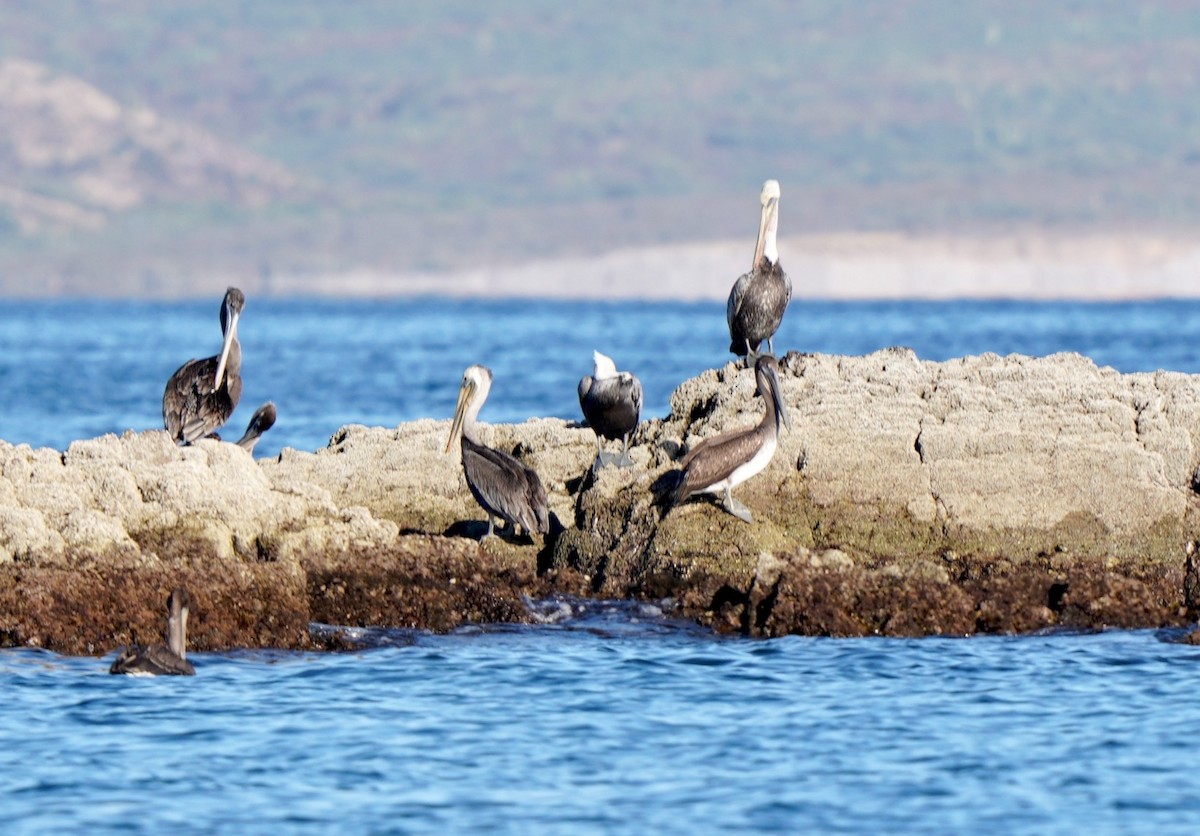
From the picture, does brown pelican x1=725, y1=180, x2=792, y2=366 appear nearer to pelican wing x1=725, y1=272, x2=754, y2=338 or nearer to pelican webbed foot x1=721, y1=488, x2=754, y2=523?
pelican wing x1=725, y1=272, x2=754, y2=338

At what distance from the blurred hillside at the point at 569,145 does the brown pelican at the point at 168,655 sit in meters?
125

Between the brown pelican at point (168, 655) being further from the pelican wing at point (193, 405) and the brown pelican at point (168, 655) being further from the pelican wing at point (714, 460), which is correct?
the pelican wing at point (193, 405)

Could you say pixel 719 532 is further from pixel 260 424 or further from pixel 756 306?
pixel 260 424

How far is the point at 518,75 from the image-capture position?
620 ft

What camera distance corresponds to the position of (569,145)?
168m

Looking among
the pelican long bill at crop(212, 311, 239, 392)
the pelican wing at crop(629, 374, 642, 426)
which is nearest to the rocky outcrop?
the pelican wing at crop(629, 374, 642, 426)

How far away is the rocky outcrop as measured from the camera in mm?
12648

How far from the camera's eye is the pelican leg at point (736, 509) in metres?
13.3

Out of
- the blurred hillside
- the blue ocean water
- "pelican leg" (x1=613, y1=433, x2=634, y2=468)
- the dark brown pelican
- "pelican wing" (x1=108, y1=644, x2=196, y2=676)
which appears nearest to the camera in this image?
the blue ocean water

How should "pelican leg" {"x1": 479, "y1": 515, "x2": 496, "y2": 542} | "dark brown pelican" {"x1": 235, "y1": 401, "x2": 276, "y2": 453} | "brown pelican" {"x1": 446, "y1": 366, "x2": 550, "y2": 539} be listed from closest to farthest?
1. "brown pelican" {"x1": 446, "y1": 366, "x2": 550, "y2": 539}
2. "pelican leg" {"x1": 479, "y1": 515, "x2": 496, "y2": 542}
3. "dark brown pelican" {"x1": 235, "y1": 401, "x2": 276, "y2": 453}

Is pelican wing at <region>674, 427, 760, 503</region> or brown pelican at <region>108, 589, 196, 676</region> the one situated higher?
pelican wing at <region>674, 427, 760, 503</region>

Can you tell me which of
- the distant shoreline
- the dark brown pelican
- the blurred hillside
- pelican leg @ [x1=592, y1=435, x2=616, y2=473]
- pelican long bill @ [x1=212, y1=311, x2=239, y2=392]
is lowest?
pelican leg @ [x1=592, y1=435, x2=616, y2=473]

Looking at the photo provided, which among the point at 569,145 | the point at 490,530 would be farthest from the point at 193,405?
the point at 569,145

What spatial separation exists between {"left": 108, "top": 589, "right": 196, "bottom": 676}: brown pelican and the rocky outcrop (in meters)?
0.47
